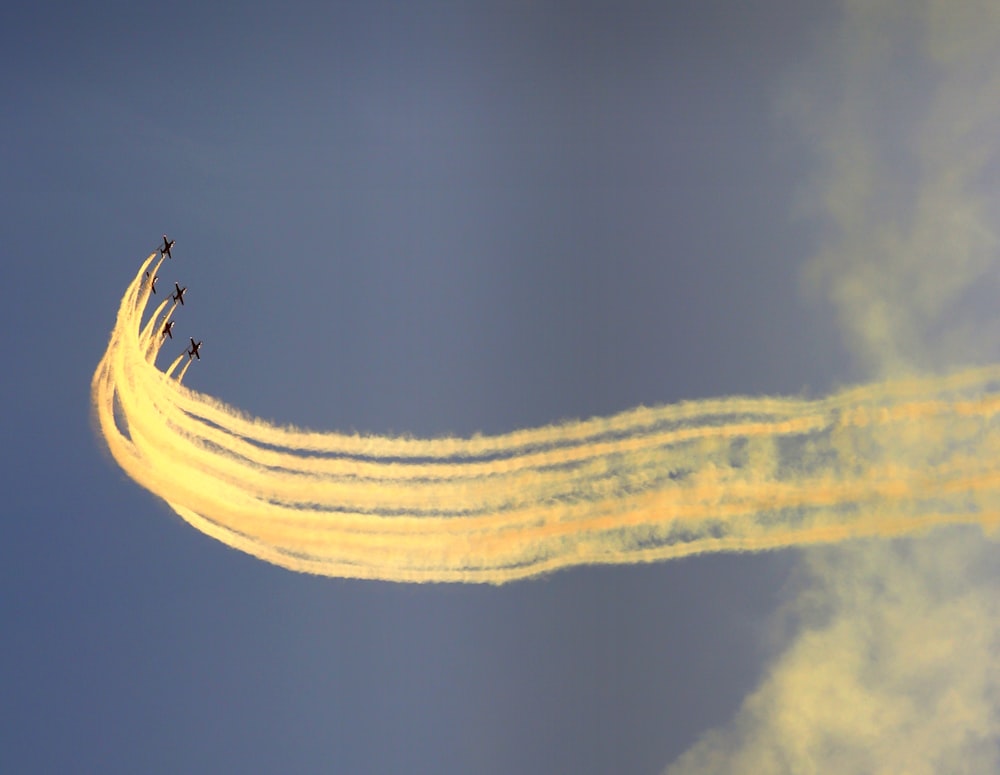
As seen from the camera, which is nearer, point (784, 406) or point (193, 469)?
point (784, 406)

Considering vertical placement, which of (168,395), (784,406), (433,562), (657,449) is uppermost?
(784,406)

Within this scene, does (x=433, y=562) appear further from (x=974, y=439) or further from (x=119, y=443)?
(x=974, y=439)

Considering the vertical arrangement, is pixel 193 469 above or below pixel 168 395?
below

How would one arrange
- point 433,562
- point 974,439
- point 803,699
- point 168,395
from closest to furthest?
point 974,439
point 433,562
point 168,395
point 803,699

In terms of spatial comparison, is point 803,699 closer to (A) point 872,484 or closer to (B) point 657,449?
(A) point 872,484

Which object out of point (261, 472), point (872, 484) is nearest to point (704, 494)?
point (872, 484)

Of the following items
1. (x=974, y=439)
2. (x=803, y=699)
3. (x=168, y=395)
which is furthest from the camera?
(x=803, y=699)
